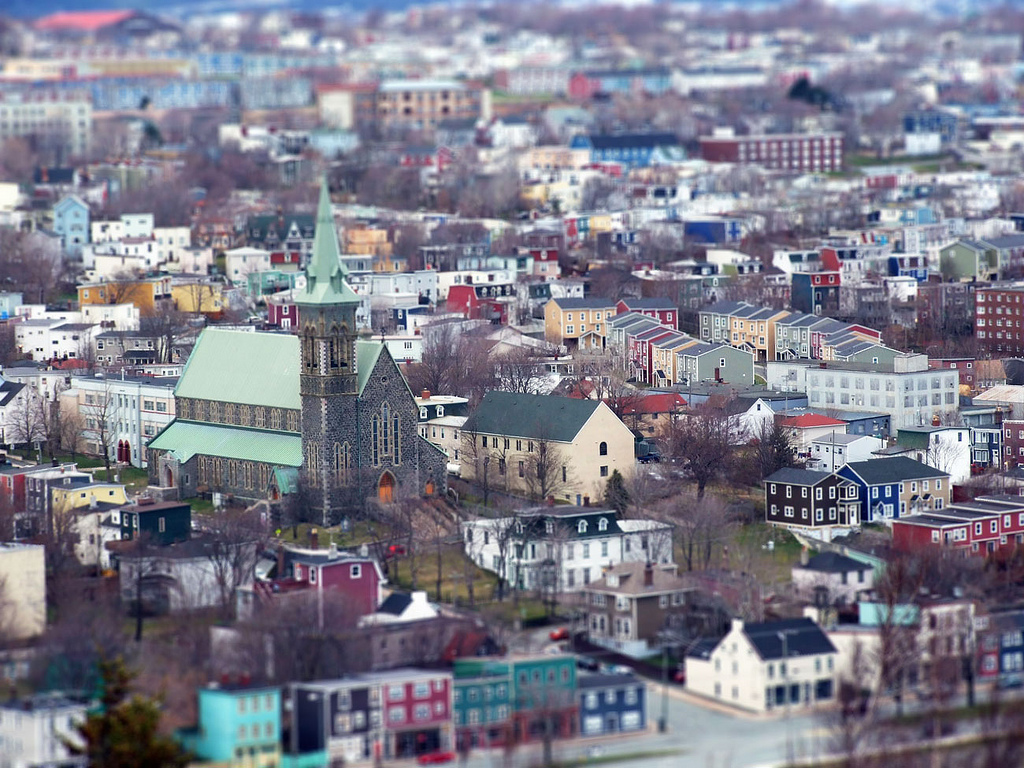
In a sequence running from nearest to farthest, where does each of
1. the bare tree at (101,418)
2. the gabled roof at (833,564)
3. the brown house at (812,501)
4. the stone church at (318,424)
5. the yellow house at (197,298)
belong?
the gabled roof at (833,564)
the brown house at (812,501)
the stone church at (318,424)
the bare tree at (101,418)
the yellow house at (197,298)

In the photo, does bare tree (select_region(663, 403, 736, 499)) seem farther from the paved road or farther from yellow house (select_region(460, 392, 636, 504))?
the paved road

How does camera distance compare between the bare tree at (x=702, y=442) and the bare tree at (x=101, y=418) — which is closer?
the bare tree at (x=702, y=442)

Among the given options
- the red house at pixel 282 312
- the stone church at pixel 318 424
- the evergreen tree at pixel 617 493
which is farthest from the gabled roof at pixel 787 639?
the red house at pixel 282 312

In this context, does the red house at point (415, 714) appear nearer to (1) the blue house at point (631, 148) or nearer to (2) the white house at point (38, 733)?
(2) the white house at point (38, 733)

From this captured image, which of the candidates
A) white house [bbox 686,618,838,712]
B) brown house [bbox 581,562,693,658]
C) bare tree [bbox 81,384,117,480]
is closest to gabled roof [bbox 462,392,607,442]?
bare tree [bbox 81,384,117,480]

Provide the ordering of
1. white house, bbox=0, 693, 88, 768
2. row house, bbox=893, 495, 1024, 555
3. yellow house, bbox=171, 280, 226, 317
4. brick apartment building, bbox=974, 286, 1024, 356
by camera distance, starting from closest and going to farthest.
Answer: white house, bbox=0, 693, 88, 768 < row house, bbox=893, 495, 1024, 555 < brick apartment building, bbox=974, 286, 1024, 356 < yellow house, bbox=171, 280, 226, 317

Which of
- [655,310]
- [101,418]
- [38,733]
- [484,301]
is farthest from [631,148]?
[38,733]
